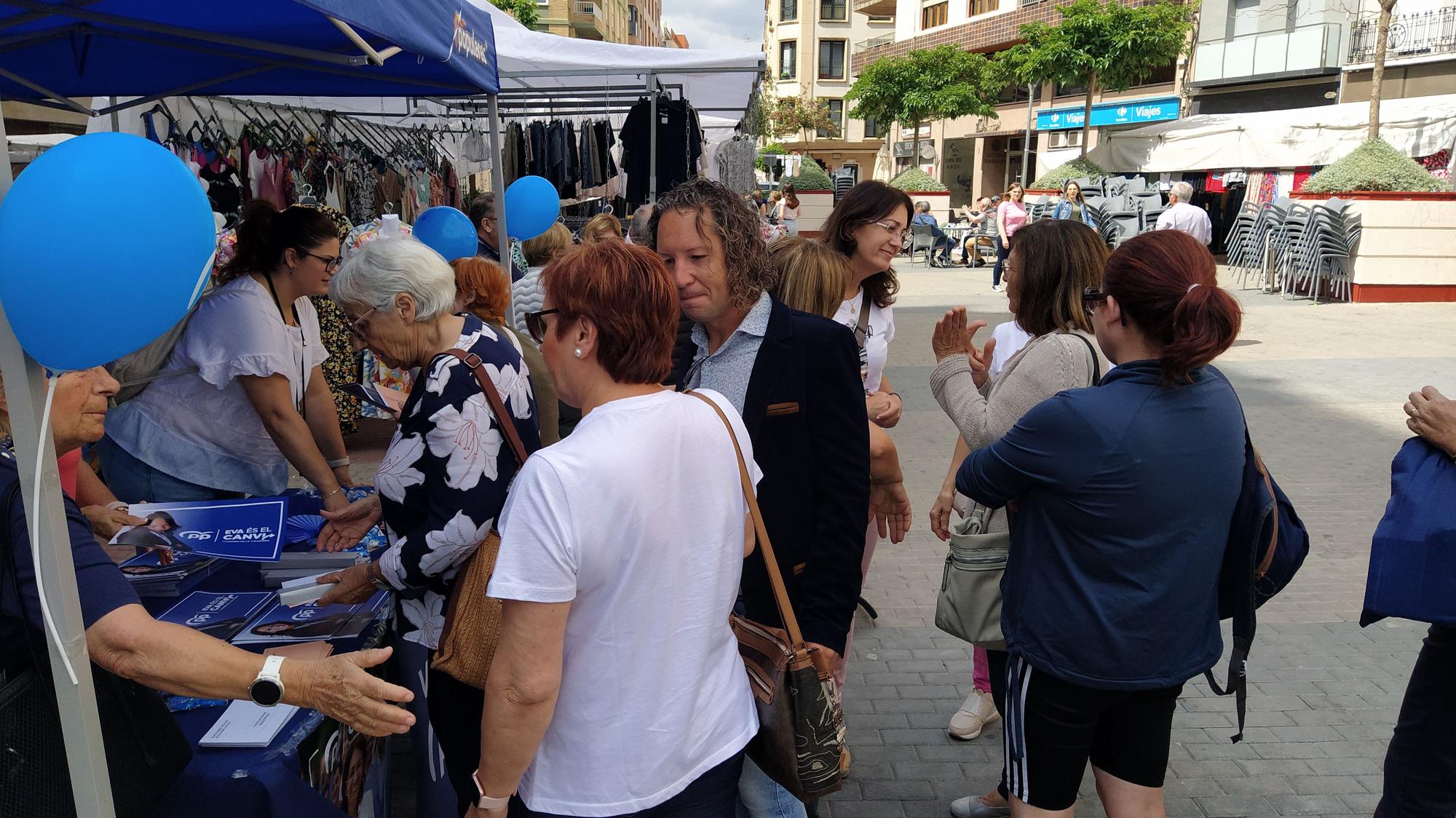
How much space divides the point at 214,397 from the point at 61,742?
1.78m

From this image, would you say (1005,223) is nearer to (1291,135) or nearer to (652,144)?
(652,144)

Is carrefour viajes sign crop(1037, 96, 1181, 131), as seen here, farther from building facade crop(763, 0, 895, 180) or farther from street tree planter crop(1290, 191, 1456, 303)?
building facade crop(763, 0, 895, 180)

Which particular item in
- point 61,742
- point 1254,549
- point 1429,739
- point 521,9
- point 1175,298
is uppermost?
point 521,9

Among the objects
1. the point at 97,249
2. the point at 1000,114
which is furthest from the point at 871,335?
the point at 1000,114

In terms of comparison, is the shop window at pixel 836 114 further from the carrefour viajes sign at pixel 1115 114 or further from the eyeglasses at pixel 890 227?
the eyeglasses at pixel 890 227

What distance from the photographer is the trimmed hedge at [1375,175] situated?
14.4m

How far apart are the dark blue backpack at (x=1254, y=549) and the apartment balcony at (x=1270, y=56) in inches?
1210

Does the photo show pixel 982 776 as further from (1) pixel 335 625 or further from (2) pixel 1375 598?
(1) pixel 335 625

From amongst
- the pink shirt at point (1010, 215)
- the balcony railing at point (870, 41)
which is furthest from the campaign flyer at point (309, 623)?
the balcony railing at point (870, 41)

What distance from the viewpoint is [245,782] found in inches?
73.8

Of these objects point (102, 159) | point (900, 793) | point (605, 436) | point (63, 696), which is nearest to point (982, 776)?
point (900, 793)

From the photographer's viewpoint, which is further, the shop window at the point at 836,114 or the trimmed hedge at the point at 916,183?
the shop window at the point at 836,114

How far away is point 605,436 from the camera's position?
1509 mm

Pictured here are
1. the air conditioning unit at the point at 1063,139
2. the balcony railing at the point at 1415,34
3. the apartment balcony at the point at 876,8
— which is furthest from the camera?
the apartment balcony at the point at 876,8
